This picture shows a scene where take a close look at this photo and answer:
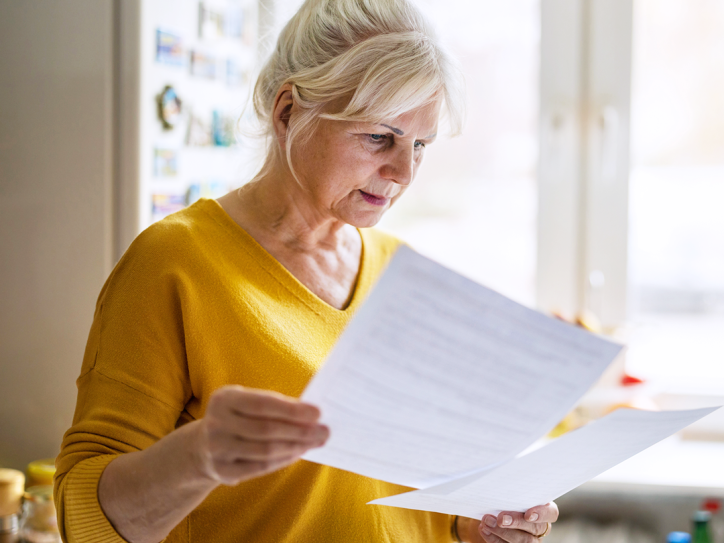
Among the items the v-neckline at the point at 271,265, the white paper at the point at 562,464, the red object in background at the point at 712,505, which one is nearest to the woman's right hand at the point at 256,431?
the white paper at the point at 562,464

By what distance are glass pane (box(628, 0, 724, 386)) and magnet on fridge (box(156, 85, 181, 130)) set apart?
1.10 m

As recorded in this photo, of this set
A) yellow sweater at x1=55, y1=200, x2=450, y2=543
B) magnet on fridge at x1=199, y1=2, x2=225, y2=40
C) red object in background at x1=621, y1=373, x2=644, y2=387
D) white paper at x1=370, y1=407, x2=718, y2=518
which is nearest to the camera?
white paper at x1=370, y1=407, x2=718, y2=518

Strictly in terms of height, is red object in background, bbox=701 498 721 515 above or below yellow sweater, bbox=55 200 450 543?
below

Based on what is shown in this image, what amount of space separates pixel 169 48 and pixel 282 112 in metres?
0.39

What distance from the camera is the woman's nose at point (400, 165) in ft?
2.66

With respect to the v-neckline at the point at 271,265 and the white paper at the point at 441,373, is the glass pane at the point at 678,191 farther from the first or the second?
the white paper at the point at 441,373

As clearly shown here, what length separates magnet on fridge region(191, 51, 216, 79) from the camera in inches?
47.0

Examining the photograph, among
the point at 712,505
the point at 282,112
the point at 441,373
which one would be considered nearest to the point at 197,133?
the point at 282,112

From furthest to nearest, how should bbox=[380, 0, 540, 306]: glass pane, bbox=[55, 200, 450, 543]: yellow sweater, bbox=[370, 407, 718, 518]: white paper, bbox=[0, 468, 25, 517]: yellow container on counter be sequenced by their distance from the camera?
1. bbox=[380, 0, 540, 306]: glass pane
2. bbox=[0, 468, 25, 517]: yellow container on counter
3. bbox=[55, 200, 450, 543]: yellow sweater
4. bbox=[370, 407, 718, 518]: white paper

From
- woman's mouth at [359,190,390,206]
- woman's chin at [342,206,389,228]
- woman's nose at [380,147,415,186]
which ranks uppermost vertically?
woman's nose at [380,147,415,186]

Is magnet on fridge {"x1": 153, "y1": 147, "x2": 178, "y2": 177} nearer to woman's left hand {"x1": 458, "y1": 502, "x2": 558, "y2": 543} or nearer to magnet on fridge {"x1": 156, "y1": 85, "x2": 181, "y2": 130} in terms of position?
magnet on fridge {"x1": 156, "y1": 85, "x2": 181, "y2": 130}

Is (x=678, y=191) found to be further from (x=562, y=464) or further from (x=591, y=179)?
(x=562, y=464)

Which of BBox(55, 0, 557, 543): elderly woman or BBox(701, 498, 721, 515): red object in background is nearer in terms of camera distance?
BBox(55, 0, 557, 543): elderly woman

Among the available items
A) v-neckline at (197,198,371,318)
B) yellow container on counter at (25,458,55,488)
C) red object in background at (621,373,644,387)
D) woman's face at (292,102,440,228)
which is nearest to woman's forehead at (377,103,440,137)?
woman's face at (292,102,440,228)
